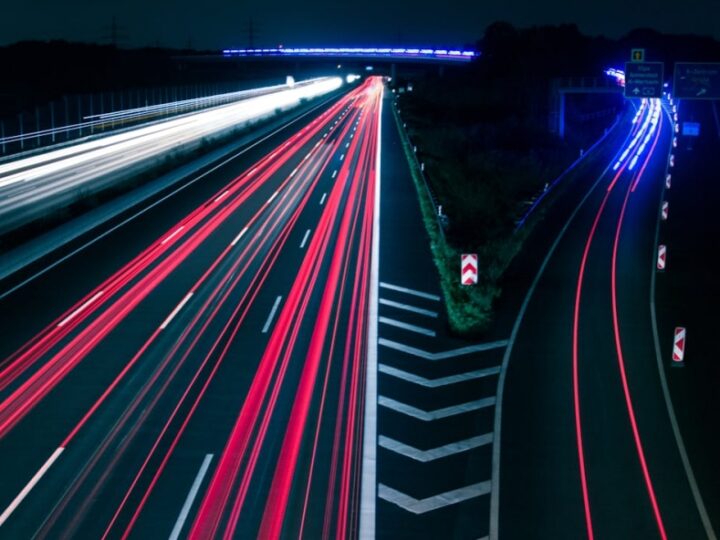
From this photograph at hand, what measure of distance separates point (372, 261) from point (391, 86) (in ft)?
393

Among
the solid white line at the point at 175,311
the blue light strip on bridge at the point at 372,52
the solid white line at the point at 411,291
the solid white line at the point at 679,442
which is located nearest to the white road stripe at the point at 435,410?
the solid white line at the point at 679,442

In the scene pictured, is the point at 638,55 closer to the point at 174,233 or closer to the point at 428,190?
the point at 428,190

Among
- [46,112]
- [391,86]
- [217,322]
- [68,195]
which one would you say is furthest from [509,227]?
[391,86]

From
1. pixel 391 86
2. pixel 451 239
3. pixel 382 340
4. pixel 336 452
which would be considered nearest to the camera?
pixel 336 452

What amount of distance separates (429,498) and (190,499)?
3151mm

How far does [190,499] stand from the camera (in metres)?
12.1

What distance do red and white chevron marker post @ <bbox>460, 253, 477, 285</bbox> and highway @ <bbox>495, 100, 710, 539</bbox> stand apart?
1629mm

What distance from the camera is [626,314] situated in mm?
22938

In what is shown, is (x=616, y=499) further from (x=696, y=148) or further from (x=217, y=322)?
(x=696, y=148)

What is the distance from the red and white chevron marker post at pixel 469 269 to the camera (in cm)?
2059

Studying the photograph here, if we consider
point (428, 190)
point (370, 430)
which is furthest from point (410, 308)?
point (428, 190)

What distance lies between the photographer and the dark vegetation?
2477cm

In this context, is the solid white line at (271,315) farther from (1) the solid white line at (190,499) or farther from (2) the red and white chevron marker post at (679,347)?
(2) the red and white chevron marker post at (679,347)

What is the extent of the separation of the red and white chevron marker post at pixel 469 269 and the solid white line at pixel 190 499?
880 centimetres
